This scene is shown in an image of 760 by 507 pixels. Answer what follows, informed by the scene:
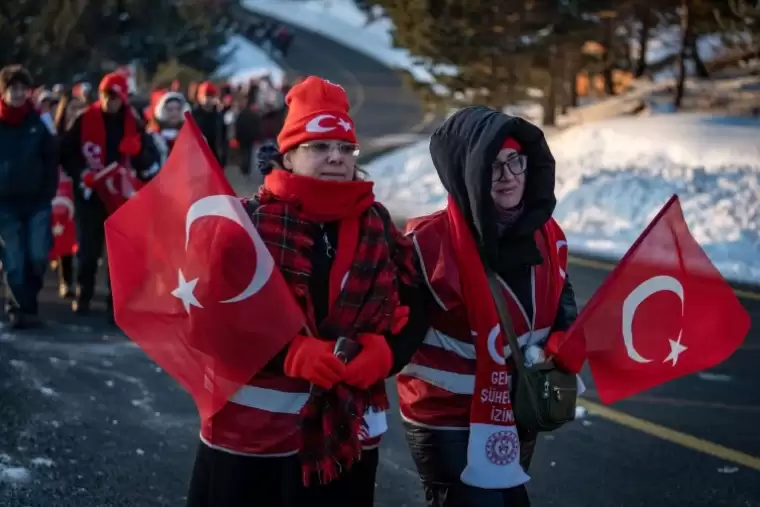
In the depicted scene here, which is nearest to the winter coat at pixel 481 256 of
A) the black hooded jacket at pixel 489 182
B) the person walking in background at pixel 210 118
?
the black hooded jacket at pixel 489 182

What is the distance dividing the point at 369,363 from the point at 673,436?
3.47 meters

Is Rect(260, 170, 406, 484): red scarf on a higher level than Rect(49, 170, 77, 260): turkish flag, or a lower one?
higher

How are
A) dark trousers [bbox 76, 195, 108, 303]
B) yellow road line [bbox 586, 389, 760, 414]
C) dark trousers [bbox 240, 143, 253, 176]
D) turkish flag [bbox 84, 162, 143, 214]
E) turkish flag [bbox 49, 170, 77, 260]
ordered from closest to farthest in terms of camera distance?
yellow road line [bbox 586, 389, 760, 414] < turkish flag [bbox 84, 162, 143, 214] < dark trousers [bbox 76, 195, 108, 303] < turkish flag [bbox 49, 170, 77, 260] < dark trousers [bbox 240, 143, 253, 176]

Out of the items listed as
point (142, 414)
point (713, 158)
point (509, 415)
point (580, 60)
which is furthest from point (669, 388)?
point (580, 60)

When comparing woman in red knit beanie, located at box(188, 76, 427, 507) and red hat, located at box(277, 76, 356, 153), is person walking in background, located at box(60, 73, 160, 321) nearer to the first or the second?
red hat, located at box(277, 76, 356, 153)

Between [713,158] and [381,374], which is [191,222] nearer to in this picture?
[381,374]

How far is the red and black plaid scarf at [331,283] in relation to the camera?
318 centimetres

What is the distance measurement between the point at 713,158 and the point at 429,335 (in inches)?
571

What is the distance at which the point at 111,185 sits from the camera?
8.47m

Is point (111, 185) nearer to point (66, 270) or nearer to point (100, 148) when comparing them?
point (100, 148)

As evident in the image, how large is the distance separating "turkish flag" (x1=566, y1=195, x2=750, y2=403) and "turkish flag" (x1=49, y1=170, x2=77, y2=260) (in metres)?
6.84

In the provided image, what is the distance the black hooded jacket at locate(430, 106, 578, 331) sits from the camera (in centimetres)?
337

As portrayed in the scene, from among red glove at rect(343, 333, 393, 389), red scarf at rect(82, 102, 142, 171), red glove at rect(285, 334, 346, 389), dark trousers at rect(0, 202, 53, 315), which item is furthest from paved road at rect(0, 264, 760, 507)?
red glove at rect(285, 334, 346, 389)

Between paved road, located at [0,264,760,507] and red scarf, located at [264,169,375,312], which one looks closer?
red scarf, located at [264,169,375,312]
